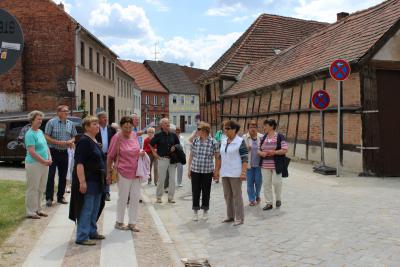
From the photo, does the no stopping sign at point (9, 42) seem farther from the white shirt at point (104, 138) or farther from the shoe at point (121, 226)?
the white shirt at point (104, 138)

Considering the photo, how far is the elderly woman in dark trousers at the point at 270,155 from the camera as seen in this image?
908 centimetres

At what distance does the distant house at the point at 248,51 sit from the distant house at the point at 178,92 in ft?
121

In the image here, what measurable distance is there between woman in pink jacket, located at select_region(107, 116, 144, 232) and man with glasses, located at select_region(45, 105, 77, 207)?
2042 millimetres

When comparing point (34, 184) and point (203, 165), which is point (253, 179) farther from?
point (34, 184)

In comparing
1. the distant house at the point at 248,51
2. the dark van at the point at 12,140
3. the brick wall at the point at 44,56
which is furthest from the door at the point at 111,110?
the dark van at the point at 12,140

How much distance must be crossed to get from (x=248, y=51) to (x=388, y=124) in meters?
18.2

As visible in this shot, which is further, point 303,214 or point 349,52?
point 349,52

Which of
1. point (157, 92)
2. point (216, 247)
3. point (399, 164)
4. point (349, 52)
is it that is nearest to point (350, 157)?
point (399, 164)

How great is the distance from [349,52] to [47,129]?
10.3 metres

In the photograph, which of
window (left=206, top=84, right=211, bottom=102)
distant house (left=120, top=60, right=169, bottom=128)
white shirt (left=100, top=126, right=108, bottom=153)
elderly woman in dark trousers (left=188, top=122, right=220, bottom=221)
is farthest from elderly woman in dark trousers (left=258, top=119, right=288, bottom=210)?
distant house (left=120, top=60, right=169, bottom=128)

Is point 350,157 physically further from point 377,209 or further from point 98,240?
point 98,240

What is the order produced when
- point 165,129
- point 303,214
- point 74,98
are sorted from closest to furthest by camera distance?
point 303,214 → point 165,129 → point 74,98

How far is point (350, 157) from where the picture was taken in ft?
48.3

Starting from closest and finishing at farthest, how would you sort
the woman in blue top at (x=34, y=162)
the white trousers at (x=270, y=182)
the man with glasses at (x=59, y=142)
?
the woman in blue top at (x=34, y=162)
the man with glasses at (x=59, y=142)
the white trousers at (x=270, y=182)
